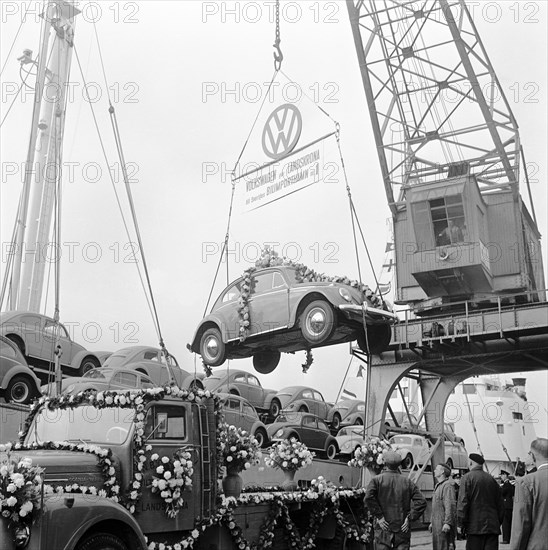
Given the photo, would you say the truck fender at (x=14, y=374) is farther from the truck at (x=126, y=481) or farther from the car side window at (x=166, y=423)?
the car side window at (x=166, y=423)

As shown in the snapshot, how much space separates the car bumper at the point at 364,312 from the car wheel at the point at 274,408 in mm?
6819

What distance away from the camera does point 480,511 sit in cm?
820

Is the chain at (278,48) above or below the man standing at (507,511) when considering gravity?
above

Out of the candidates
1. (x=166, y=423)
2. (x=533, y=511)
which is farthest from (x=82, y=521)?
(x=533, y=511)

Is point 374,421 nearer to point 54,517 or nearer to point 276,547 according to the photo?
point 276,547

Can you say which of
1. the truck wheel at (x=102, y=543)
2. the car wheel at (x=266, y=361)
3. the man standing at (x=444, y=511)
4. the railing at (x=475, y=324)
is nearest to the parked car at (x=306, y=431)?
the car wheel at (x=266, y=361)

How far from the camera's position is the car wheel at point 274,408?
2260 centimetres

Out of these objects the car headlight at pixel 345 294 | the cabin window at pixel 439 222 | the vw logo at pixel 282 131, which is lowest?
the car headlight at pixel 345 294

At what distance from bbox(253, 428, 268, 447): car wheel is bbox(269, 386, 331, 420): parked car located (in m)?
3.07

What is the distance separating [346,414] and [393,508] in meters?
20.2

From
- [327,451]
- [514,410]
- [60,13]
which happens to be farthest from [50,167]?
[514,410]

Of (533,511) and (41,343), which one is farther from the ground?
(41,343)

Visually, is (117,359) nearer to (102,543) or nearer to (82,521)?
(102,543)

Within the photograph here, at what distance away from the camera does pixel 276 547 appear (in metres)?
9.87
